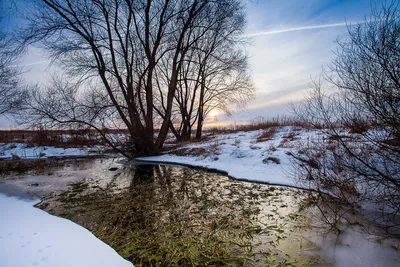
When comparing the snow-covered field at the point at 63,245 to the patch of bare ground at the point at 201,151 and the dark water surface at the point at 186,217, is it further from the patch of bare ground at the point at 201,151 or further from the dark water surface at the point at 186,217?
the patch of bare ground at the point at 201,151

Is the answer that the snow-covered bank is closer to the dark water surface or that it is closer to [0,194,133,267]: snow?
the dark water surface

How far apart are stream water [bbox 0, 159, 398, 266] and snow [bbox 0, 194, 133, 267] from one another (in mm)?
263

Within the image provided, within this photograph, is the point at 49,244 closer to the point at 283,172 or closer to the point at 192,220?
the point at 192,220

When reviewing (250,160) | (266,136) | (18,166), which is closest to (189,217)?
(250,160)

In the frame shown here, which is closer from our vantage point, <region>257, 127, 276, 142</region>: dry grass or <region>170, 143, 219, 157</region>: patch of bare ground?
<region>170, 143, 219, 157</region>: patch of bare ground

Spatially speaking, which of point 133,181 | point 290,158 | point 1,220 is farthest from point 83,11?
point 290,158

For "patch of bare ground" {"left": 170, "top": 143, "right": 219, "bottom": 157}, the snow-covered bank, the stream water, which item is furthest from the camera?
"patch of bare ground" {"left": 170, "top": 143, "right": 219, "bottom": 157}

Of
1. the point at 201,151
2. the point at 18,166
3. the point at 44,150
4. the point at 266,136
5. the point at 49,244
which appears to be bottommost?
the point at 49,244

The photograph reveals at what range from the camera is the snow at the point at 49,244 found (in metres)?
2.51

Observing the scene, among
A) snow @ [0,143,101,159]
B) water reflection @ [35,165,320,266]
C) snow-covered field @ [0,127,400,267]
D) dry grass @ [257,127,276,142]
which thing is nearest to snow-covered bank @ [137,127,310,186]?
water reflection @ [35,165,320,266]

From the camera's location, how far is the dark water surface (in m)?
2.87

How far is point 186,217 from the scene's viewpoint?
13.5 feet

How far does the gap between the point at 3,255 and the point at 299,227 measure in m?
4.30

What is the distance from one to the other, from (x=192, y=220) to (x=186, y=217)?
0.19m
